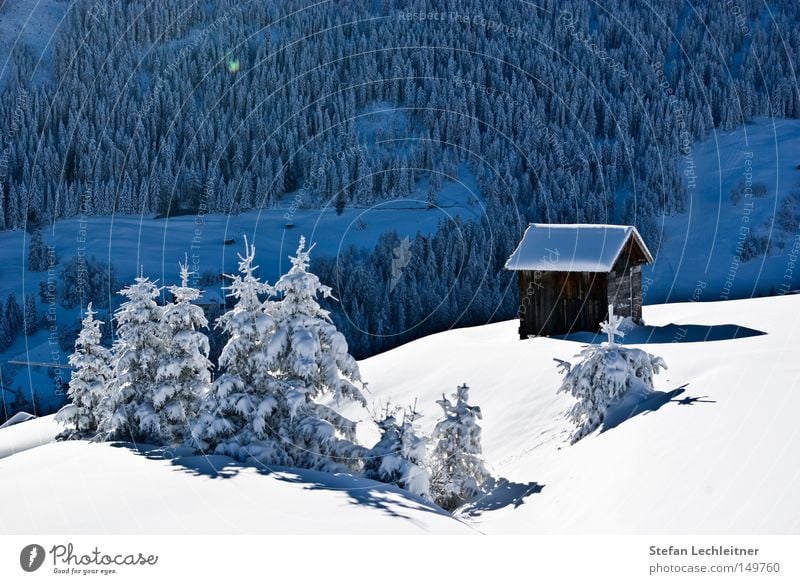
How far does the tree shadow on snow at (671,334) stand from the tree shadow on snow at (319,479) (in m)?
16.4

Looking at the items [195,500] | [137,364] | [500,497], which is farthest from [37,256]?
[195,500]

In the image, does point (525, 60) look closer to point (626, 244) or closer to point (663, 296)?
point (663, 296)

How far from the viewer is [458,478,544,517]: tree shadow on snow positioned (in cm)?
2266

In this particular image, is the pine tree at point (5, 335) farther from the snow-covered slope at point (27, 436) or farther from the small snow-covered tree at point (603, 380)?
the small snow-covered tree at point (603, 380)

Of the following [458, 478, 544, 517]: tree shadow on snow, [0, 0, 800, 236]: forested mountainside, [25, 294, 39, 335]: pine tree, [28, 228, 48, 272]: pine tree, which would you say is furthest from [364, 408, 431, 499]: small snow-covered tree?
[28, 228, 48, 272]: pine tree

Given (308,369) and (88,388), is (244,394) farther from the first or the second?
(88,388)

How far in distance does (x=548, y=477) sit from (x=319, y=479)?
6.40m

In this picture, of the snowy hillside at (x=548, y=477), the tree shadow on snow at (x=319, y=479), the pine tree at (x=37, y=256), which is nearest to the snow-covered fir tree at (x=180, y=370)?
the snowy hillside at (x=548, y=477)

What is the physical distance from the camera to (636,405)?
2519 centimetres

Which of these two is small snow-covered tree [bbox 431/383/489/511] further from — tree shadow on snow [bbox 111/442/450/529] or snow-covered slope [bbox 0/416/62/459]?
snow-covered slope [bbox 0/416/62/459]

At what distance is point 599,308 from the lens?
37969mm

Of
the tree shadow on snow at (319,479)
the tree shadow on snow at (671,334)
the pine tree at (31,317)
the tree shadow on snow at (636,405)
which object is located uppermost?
the tree shadow on snow at (671,334)

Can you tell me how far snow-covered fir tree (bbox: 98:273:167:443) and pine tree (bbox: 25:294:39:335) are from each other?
206 ft

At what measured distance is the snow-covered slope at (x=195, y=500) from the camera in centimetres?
1475
